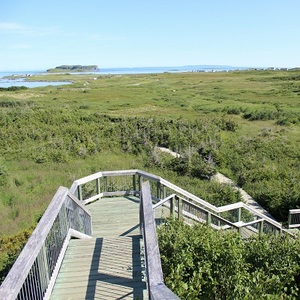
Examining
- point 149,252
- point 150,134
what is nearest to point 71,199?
point 149,252

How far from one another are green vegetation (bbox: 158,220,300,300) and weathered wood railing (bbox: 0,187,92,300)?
1.61m

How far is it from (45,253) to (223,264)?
2540 millimetres

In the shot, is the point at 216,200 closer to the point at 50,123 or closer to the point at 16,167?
the point at 16,167

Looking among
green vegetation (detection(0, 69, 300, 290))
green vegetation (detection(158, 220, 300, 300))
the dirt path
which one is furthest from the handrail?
the dirt path

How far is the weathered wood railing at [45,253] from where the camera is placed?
124 inches

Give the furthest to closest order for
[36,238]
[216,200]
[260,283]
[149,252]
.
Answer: [216,200] < [260,283] < [36,238] < [149,252]

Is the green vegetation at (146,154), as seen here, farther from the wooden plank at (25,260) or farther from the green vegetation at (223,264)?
the green vegetation at (223,264)

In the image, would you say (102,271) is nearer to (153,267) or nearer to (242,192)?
(153,267)

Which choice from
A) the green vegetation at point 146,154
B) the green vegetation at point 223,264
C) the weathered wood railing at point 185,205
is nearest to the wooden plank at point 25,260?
the green vegetation at point 223,264

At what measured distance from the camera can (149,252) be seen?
3336 millimetres

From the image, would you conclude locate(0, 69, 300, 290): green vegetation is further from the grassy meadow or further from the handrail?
the handrail

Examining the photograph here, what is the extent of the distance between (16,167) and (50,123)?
11.7m

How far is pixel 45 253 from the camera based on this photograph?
4.52m

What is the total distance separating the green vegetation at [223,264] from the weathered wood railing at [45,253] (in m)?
1.61
